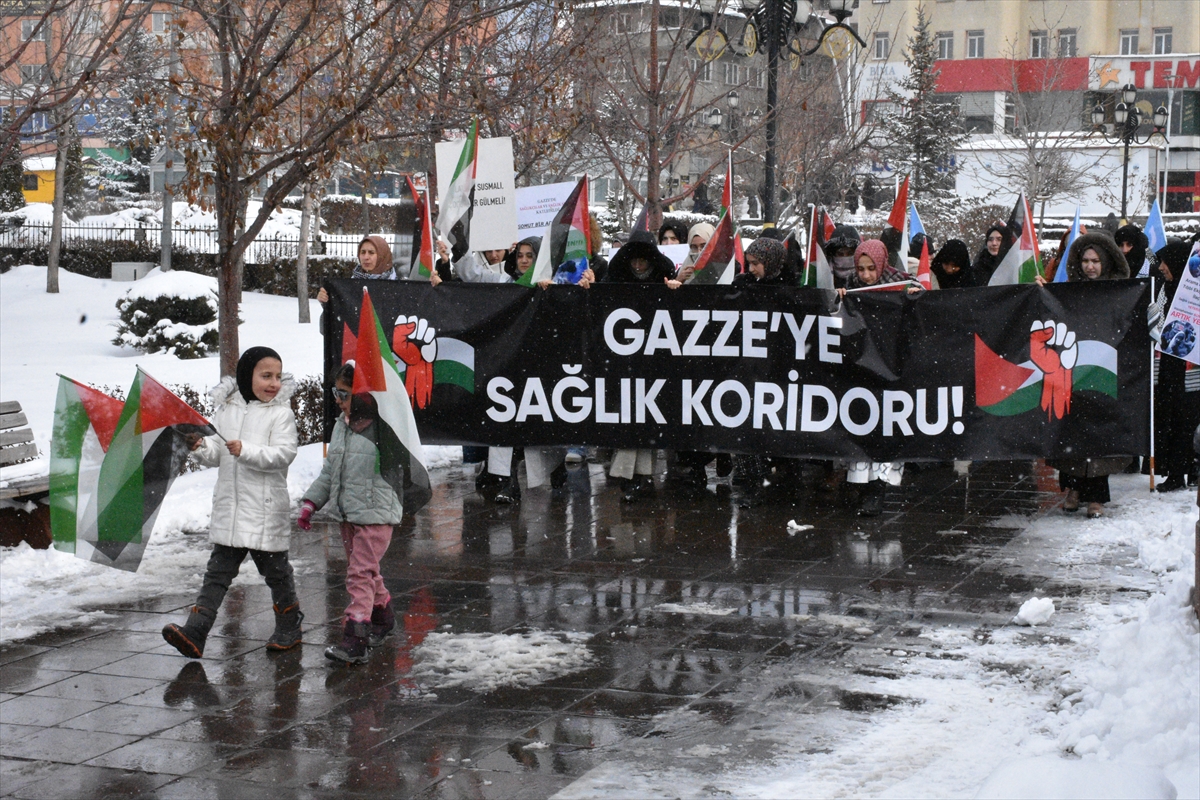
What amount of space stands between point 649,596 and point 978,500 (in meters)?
3.76

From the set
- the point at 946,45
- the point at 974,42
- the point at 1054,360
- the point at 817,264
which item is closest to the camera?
the point at 1054,360

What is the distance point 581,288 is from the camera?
10.2 meters

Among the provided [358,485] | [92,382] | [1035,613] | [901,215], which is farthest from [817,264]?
[92,382]

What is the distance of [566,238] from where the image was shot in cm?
1045

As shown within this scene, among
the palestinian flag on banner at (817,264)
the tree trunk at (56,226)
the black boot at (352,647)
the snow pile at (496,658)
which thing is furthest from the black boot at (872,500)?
the tree trunk at (56,226)

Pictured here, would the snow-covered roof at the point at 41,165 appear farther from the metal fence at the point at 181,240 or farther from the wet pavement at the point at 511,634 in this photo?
the wet pavement at the point at 511,634

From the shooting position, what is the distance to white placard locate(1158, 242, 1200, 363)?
8781 mm

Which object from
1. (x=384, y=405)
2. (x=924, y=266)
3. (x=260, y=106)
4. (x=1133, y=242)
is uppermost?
(x=260, y=106)

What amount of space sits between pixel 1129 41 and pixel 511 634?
66518 millimetres

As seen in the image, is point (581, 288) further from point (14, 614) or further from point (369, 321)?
point (14, 614)

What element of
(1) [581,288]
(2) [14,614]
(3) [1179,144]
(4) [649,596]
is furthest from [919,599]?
(3) [1179,144]

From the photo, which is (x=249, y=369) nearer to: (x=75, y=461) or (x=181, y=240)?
(x=75, y=461)

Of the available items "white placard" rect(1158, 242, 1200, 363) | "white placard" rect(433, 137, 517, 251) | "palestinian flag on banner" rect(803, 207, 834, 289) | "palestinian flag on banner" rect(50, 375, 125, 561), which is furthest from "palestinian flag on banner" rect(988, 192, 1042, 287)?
"palestinian flag on banner" rect(50, 375, 125, 561)

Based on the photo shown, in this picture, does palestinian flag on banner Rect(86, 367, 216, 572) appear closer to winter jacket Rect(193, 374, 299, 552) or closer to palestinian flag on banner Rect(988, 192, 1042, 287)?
winter jacket Rect(193, 374, 299, 552)
